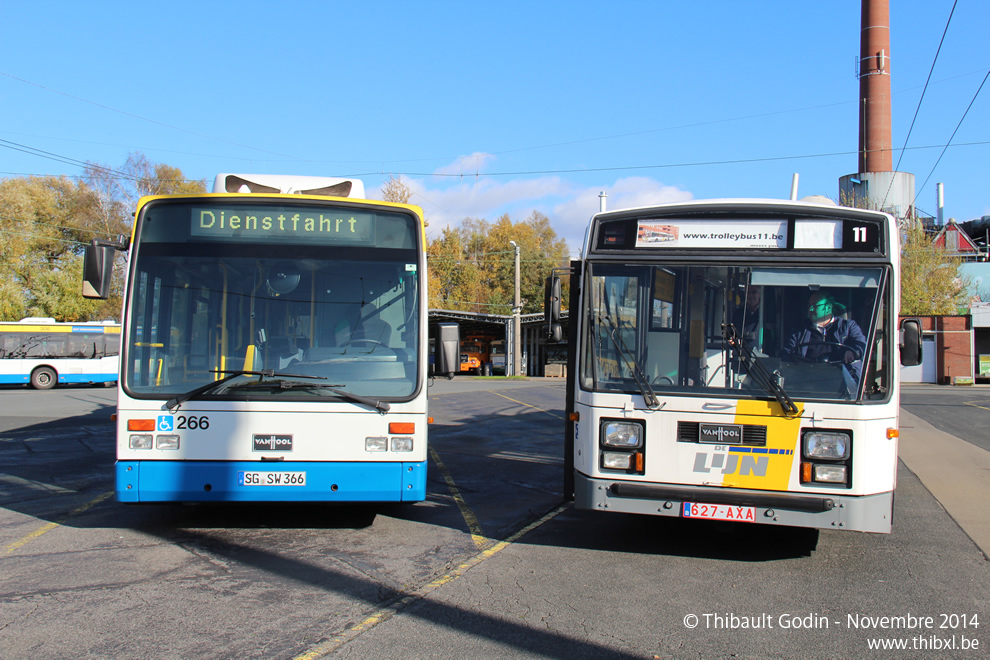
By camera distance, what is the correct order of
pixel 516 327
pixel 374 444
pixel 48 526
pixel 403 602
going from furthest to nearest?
pixel 516 327 → pixel 48 526 → pixel 374 444 → pixel 403 602

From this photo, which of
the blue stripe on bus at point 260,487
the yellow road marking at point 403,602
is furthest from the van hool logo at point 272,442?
the yellow road marking at point 403,602

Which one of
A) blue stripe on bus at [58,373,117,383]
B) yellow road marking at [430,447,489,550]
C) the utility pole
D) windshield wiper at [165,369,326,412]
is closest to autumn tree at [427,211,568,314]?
the utility pole

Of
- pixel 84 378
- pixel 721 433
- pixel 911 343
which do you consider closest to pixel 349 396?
pixel 721 433

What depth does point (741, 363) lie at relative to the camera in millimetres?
5648

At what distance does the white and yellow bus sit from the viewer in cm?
535

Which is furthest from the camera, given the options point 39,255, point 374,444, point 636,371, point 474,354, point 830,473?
point 474,354

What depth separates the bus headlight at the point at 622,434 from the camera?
567 centimetres

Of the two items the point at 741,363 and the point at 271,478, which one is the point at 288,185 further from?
the point at 741,363

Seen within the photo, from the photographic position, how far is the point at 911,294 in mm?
43750

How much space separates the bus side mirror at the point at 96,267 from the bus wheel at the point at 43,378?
26.7m

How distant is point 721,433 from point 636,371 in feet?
2.53

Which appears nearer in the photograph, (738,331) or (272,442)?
(738,331)

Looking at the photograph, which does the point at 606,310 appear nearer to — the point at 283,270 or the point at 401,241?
the point at 401,241

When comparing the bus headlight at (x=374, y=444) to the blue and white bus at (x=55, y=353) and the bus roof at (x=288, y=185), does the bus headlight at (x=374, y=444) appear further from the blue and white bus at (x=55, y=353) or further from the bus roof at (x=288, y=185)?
the blue and white bus at (x=55, y=353)
